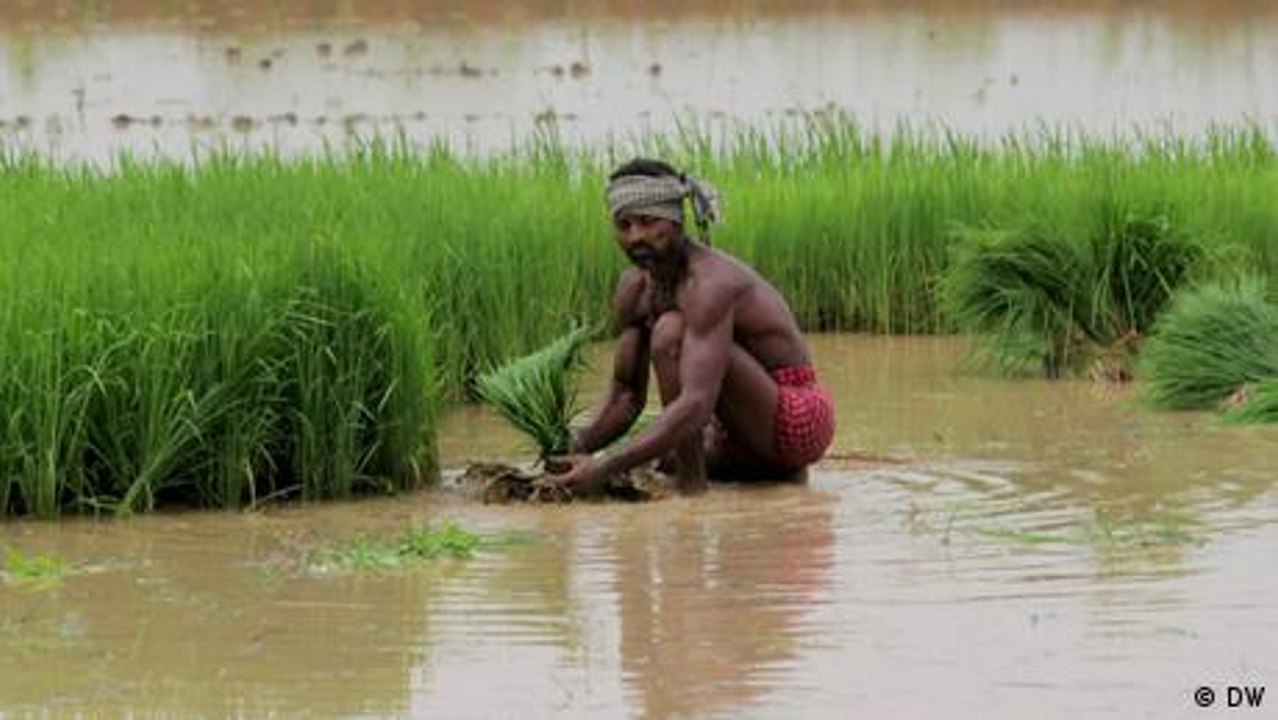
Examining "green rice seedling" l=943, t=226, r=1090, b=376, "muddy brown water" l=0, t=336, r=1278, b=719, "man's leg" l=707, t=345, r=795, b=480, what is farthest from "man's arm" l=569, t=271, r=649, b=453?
"green rice seedling" l=943, t=226, r=1090, b=376

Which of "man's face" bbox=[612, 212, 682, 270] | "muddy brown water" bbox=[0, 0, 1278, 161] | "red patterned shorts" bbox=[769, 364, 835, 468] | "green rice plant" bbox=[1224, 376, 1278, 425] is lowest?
"green rice plant" bbox=[1224, 376, 1278, 425]

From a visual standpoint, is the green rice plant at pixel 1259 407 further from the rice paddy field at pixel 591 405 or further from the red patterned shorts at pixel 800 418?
the red patterned shorts at pixel 800 418

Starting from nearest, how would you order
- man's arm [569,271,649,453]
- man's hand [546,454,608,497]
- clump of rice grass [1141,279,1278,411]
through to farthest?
1. man's hand [546,454,608,497]
2. man's arm [569,271,649,453]
3. clump of rice grass [1141,279,1278,411]

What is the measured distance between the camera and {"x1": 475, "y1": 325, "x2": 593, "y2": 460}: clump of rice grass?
7418mm

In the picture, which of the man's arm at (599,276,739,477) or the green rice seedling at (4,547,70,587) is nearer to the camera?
the green rice seedling at (4,547,70,587)

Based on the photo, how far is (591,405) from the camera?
8812mm

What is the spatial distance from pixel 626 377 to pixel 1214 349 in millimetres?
2073

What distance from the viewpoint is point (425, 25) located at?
904 inches

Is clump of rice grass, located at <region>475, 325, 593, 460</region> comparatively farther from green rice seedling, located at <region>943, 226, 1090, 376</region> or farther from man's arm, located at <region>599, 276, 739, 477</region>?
green rice seedling, located at <region>943, 226, 1090, 376</region>

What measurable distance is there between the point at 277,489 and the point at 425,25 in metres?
16.0

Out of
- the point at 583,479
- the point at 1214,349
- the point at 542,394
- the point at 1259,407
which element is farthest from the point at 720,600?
the point at 1214,349

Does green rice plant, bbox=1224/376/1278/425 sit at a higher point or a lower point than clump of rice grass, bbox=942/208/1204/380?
lower

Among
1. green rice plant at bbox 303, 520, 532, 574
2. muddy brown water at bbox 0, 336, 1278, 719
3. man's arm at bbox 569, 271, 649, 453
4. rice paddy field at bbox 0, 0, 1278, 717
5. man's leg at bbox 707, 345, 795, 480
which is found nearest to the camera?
muddy brown water at bbox 0, 336, 1278, 719

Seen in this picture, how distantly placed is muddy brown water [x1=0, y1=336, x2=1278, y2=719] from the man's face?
23.6 inches
